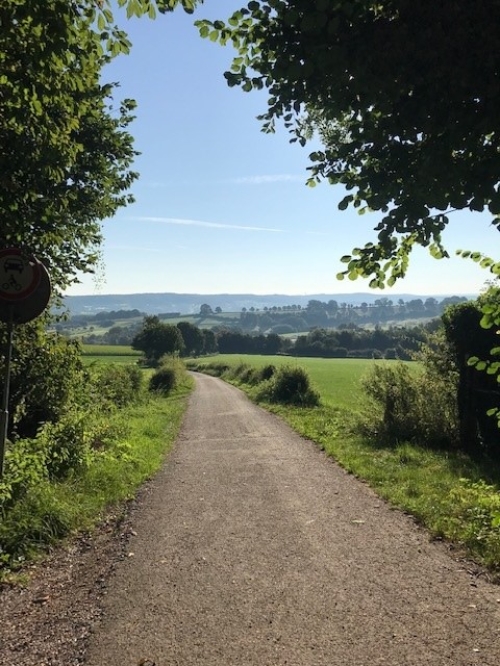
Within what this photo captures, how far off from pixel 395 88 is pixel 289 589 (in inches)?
152

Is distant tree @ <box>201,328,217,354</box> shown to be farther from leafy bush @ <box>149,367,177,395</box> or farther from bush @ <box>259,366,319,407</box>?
bush @ <box>259,366,319,407</box>

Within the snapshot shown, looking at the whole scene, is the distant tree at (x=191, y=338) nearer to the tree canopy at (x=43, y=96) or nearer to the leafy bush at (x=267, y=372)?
the leafy bush at (x=267, y=372)

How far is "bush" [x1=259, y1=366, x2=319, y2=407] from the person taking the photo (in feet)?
72.7

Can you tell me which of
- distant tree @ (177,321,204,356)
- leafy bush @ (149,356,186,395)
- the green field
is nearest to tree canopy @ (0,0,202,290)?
the green field

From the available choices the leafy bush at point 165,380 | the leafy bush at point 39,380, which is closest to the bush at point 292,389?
the leafy bush at point 165,380

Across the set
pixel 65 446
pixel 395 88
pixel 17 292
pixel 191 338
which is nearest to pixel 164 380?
pixel 65 446

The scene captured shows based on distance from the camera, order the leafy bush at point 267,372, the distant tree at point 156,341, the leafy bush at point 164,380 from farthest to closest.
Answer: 1. the distant tree at point 156,341
2. the leafy bush at point 164,380
3. the leafy bush at point 267,372

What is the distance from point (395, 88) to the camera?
2.57 meters

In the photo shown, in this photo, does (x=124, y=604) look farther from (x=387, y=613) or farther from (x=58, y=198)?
(x=58, y=198)

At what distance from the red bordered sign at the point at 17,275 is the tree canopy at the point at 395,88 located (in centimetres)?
307

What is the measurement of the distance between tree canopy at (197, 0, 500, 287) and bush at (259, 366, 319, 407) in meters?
19.1

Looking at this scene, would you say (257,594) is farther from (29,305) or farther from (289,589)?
(29,305)

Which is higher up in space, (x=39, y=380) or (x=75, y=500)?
(x=39, y=380)

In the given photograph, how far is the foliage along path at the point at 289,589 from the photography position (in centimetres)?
321
